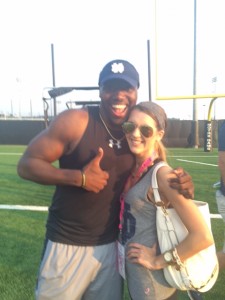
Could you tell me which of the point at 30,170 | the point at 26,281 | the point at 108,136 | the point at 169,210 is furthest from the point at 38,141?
the point at 26,281

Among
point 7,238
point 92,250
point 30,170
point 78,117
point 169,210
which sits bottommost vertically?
point 7,238

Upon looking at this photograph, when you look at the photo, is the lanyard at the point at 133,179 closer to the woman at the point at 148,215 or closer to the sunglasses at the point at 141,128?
the woman at the point at 148,215

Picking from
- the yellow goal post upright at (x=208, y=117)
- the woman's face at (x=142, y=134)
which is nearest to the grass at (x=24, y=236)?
the woman's face at (x=142, y=134)

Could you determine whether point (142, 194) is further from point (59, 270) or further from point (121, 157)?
point (59, 270)

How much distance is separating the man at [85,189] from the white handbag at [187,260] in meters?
0.38

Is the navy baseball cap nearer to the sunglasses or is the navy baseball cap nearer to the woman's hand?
the sunglasses

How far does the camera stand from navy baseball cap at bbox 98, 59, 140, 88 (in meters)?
2.02

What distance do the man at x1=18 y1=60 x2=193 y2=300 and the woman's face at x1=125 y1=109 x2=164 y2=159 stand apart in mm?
128

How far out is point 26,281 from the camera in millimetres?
3504

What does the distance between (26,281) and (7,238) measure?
1352 millimetres

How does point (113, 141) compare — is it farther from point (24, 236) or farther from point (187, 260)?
point (24, 236)

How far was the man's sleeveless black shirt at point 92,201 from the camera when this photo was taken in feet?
6.64

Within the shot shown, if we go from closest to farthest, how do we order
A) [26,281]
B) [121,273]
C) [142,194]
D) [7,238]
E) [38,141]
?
[142,194] → [38,141] → [121,273] → [26,281] → [7,238]

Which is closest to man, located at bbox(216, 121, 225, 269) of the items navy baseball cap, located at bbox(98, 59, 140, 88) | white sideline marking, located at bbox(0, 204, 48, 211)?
navy baseball cap, located at bbox(98, 59, 140, 88)
